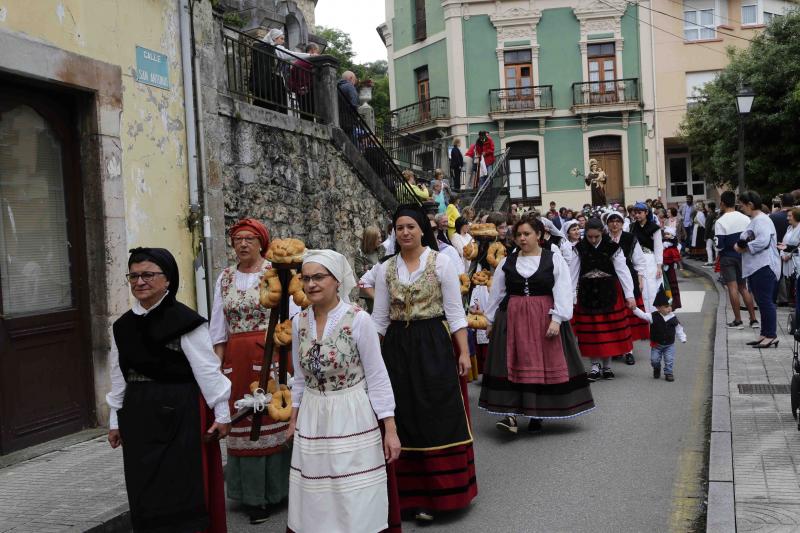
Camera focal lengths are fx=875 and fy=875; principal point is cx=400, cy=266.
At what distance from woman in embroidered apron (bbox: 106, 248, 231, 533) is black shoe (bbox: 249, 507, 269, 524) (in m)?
1.34

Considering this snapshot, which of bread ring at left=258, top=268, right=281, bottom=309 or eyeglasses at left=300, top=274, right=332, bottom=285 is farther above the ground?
eyeglasses at left=300, top=274, right=332, bottom=285

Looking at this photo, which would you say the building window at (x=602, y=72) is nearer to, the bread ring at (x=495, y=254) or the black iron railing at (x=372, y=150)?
the black iron railing at (x=372, y=150)

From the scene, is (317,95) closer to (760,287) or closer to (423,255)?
(760,287)

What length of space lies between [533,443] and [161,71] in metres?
5.54

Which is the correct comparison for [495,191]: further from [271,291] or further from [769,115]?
[271,291]

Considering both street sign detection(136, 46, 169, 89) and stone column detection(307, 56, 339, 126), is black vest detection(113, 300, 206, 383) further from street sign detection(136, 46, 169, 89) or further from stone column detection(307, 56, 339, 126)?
stone column detection(307, 56, 339, 126)

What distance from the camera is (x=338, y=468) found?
14.4ft

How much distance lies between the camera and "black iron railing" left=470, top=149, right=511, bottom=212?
24069mm

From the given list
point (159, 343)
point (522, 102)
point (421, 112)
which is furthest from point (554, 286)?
point (421, 112)

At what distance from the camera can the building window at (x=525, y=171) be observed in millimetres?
37031

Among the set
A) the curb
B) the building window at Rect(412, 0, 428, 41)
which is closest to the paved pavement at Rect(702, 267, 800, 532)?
the curb

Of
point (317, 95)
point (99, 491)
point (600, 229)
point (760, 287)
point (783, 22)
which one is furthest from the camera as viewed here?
point (783, 22)

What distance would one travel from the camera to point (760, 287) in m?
11.4

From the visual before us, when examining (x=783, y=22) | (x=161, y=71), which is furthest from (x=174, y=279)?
(x=783, y=22)
